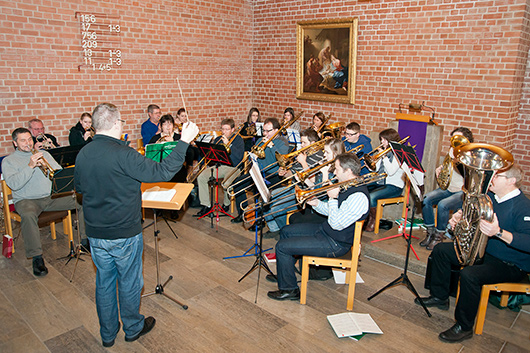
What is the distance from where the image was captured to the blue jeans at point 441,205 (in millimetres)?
5133

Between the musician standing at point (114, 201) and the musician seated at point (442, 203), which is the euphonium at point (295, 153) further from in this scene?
the musician standing at point (114, 201)

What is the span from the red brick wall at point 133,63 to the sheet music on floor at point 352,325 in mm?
5556

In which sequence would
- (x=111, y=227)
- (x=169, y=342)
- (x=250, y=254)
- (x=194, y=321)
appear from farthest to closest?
1. (x=250, y=254)
2. (x=194, y=321)
3. (x=169, y=342)
4. (x=111, y=227)

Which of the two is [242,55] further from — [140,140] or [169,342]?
[169,342]

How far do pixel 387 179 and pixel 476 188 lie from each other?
232cm

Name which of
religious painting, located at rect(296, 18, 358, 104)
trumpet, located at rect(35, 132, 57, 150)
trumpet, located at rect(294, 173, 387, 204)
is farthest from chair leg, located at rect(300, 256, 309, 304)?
religious painting, located at rect(296, 18, 358, 104)

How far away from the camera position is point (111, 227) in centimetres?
326

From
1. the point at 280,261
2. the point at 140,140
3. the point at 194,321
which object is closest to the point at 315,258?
the point at 280,261

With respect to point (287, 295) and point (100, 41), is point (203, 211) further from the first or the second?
point (100, 41)

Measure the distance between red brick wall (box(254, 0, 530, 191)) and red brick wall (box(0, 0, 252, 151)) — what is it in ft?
5.63

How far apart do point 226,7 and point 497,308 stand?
7.60 metres

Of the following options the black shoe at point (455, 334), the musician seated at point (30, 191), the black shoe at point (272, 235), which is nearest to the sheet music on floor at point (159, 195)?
the musician seated at point (30, 191)

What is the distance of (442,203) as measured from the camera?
515cm

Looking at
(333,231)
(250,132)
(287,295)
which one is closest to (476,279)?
(333,231)
